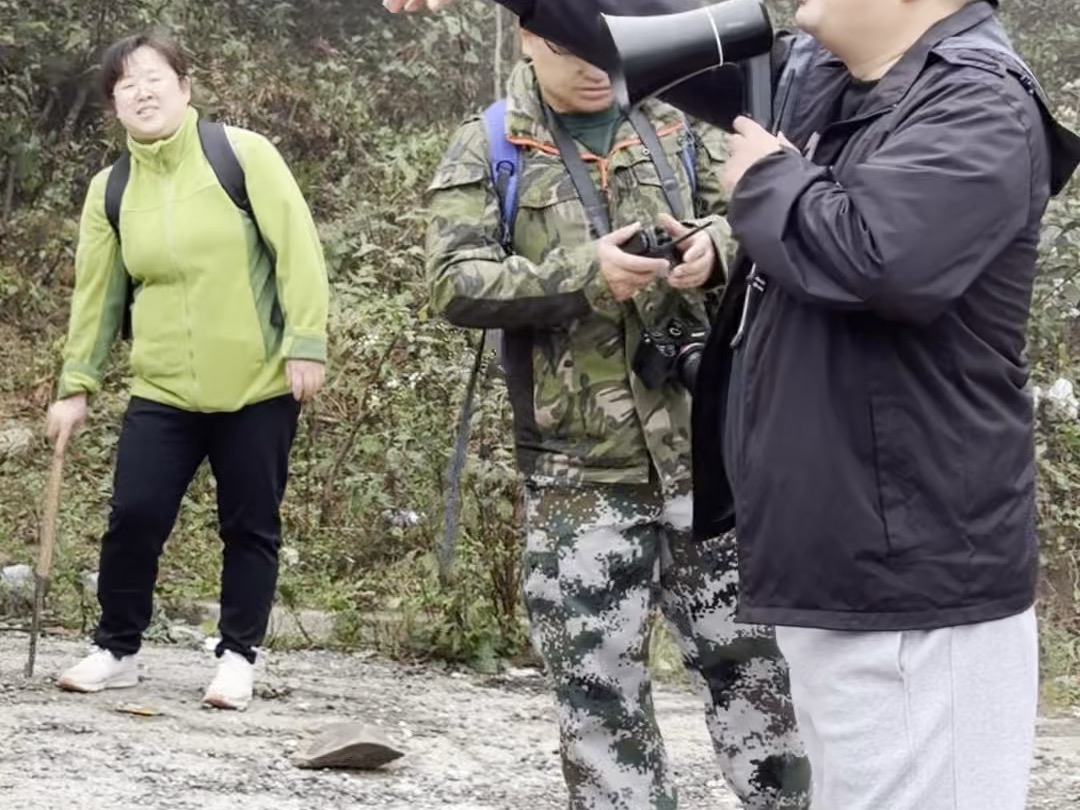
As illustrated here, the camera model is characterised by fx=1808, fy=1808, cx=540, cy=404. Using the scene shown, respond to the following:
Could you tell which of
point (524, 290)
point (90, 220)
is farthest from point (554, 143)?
point (90, 220)

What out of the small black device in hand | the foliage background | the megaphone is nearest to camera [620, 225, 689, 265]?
the small black device in hand

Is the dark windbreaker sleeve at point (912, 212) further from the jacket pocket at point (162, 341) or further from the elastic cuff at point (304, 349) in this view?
the jacket pocket at point (162, 341)

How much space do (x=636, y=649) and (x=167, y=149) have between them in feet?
8.45

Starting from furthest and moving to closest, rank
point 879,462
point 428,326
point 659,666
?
point 428,326
point 659,666
point 879,462

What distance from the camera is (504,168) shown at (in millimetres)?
3830

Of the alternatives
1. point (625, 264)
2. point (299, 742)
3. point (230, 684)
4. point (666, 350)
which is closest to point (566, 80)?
point (625, 264)

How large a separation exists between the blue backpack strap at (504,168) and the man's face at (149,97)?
78.9 inches

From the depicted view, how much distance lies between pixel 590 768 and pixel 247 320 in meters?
2.31

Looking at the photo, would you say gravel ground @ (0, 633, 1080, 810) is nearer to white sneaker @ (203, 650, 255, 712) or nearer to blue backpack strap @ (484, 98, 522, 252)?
white sneaker @ (203, 650, 255, 712)

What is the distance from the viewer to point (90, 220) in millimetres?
5703

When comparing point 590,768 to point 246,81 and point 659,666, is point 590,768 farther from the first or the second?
point 246,81

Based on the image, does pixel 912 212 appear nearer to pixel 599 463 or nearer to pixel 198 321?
pixel 599 463

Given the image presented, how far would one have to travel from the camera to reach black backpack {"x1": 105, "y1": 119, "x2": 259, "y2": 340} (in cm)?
555

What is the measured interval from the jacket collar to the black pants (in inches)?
29.2
